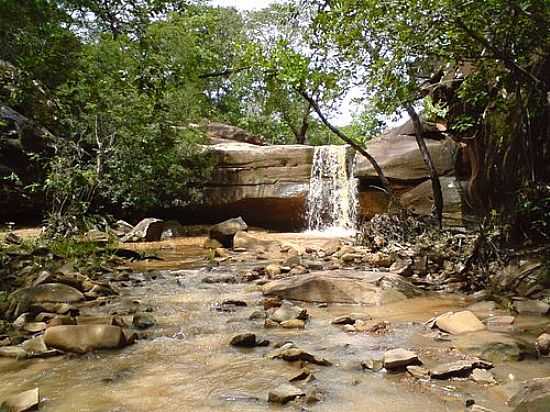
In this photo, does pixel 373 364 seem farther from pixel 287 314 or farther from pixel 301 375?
pixel 287 314

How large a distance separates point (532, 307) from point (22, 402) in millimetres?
4101

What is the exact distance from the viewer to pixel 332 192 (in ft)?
49.8

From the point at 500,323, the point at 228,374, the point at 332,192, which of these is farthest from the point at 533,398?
the point at 332,192

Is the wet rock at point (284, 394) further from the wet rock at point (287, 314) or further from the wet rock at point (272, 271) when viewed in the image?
the wet rock at point (272, 271)

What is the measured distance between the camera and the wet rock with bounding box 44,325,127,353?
11.5 feet

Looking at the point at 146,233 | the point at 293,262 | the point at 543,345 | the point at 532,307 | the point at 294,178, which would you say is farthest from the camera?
the point at 294,178

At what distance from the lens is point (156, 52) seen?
18.4ft

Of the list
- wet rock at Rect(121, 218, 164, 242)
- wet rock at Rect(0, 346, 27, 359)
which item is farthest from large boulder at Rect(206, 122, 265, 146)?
wet rock at Rect(0, 346, 27, 359)

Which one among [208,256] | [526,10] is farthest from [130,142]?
[526,10]

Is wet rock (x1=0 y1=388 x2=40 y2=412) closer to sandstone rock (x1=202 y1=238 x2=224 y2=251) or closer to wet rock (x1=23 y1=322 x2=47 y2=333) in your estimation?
wet rock (x1=23 y1=322 x2=47 y2=333)

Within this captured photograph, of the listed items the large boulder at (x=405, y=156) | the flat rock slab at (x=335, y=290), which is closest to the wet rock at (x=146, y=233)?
the large boulder at (x=405, y=156)

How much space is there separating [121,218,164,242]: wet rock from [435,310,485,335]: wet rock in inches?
386

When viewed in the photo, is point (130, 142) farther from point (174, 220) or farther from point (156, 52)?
point (156, 52)

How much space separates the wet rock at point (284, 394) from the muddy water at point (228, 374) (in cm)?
5
